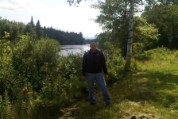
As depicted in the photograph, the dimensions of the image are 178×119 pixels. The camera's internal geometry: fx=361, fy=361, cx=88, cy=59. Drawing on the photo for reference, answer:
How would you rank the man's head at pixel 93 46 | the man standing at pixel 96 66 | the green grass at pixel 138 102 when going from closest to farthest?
1. the green grass at pixel 138 102
2. the man's head at pixel 93 46
3. the man standing at pixel 96 66

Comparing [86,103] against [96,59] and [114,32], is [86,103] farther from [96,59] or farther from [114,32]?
[114,32]

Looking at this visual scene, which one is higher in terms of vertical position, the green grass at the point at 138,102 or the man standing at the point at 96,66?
the man standing at the point at 96,66

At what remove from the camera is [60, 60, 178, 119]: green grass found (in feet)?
39.4

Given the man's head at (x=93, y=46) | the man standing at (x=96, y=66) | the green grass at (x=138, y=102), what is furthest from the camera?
the man standing at (x=96, y=66)

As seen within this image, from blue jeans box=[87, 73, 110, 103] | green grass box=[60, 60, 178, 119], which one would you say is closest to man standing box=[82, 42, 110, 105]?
blue jeans box=[87, 73, 110, 103]

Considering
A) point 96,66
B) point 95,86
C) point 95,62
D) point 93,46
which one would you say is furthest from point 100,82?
point 95,86

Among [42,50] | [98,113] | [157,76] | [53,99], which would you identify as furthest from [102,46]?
[98,113]

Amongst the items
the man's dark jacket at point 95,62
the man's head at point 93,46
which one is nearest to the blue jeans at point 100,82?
the man's dark jacket at point 95,62

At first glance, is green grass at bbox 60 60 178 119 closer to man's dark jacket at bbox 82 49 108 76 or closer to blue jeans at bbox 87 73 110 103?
blue jeans at bbox 87 73 110 103

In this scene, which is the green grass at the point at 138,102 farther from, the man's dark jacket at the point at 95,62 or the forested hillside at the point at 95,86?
the man's dark jacket at the point at 95,62

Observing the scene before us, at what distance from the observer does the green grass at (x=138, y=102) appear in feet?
39.4

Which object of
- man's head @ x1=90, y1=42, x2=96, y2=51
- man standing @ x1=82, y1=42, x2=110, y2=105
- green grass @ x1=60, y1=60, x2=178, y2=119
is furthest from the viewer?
man standing @ x1=82, y1=42, x2=110, y2=105

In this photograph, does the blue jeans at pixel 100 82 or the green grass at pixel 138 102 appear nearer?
the green grass at pixel 138 102

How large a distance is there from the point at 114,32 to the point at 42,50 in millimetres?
6053
